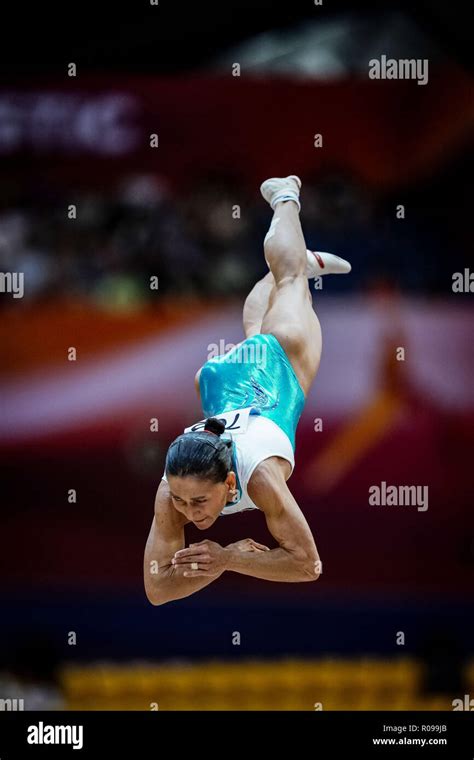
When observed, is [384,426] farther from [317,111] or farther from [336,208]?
[317,111]

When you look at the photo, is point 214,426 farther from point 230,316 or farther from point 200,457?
point 230,316

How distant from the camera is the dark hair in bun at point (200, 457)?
4.37 m

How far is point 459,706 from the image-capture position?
23.5 ft

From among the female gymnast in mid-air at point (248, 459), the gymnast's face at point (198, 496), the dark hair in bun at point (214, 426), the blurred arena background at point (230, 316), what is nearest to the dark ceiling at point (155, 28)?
the blurred arena background at point (230, 316)

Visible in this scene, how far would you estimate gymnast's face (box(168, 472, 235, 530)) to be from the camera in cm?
439

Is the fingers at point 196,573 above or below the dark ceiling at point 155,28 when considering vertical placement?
below

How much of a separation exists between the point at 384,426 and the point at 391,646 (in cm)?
140

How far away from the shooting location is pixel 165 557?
15.4 ft

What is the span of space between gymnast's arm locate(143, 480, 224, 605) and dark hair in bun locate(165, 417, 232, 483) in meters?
0.25

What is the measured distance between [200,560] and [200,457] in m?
0.45

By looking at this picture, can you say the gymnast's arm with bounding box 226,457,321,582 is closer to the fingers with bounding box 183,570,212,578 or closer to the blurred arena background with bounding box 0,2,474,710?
the fingers with bounding box 183,570,212,578

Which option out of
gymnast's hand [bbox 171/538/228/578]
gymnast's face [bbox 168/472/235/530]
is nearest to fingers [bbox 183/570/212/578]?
gymnast's hand [bbox 171/538/228/578]

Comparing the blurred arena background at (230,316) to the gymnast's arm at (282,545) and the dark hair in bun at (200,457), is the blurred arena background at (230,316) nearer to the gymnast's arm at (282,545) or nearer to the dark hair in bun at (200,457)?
the gymnast's arm at (282,545)
